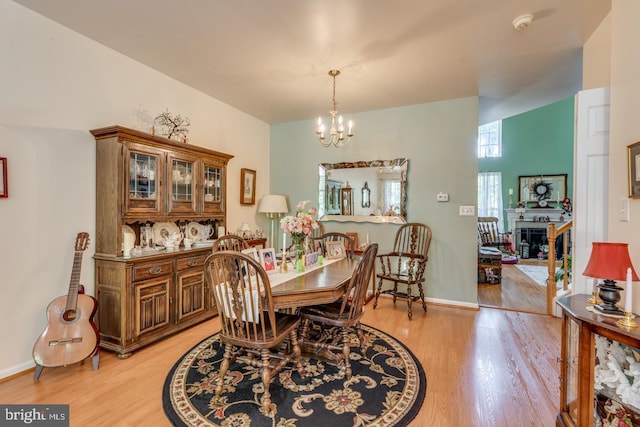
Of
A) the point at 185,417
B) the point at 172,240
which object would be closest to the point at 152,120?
the point at 172,240

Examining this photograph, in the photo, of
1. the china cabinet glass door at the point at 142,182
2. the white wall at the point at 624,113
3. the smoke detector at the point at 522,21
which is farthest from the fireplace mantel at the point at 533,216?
the china cabinet glass door at the point at 142,182

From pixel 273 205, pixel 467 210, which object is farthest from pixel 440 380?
pixel 273 205

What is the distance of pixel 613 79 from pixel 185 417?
3.33m

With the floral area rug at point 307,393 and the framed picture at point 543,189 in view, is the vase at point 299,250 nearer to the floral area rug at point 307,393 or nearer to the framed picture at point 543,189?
the floral area rug at point 307,393

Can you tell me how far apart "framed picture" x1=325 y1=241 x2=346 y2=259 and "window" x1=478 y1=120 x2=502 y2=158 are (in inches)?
276

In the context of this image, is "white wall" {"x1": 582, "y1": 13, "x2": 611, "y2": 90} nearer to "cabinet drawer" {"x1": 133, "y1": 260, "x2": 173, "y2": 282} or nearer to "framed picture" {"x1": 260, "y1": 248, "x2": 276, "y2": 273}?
"framed picture" {"x1": 260, "y1": 248, "x2": 276, "y2": 273}

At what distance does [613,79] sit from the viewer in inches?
69.4

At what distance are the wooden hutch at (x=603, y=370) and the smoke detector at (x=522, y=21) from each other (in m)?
2.09

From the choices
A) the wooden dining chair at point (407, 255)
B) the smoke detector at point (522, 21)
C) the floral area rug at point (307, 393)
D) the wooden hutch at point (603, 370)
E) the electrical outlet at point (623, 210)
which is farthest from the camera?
the wooden dining chair at point (407, 255)

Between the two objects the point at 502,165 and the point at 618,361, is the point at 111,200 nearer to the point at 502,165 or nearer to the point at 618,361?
the point at 618,361

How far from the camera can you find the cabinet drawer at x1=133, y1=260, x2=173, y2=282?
246 cm

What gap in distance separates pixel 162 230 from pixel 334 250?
186 centimetres

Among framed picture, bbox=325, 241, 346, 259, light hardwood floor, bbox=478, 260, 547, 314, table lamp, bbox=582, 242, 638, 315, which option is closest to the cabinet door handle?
framed picture, bbox=325, 241, 346, 259

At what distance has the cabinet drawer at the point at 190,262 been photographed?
2850mm
